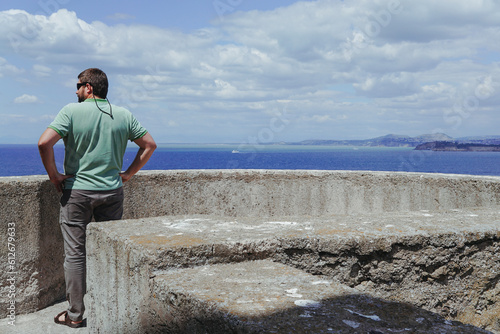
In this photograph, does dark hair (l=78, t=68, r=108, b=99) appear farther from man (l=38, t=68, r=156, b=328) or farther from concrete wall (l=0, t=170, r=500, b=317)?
concrete wall (l=0, t=170, r=500, b=317)

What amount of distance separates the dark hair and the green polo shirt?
0.06 m

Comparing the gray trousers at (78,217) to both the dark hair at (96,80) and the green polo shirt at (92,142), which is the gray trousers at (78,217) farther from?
the dark hair at (96,80)

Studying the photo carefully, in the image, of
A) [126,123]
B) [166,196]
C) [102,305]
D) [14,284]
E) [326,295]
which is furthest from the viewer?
[166,196]

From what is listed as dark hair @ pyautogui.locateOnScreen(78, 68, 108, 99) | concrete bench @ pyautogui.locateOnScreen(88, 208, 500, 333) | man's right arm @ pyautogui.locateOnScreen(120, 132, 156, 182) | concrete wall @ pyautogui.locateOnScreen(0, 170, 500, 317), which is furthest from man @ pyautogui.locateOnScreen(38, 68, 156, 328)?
concrete wall @ pyautogui.locateOnScreen(0, 170, 500, 317)

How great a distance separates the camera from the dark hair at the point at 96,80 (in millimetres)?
3309

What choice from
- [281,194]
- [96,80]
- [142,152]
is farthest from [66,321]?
[281,194]

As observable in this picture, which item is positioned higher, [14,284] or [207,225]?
[207,225]

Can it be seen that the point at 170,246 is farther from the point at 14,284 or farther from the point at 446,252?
the point at 14,284

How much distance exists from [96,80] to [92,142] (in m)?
0.43

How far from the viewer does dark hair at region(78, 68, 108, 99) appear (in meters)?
3.31

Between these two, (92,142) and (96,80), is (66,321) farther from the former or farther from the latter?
(96,80)

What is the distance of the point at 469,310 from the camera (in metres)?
2.81

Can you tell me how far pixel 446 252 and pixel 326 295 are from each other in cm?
113

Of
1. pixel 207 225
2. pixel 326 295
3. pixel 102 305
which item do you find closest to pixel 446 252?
pixel 326 295
